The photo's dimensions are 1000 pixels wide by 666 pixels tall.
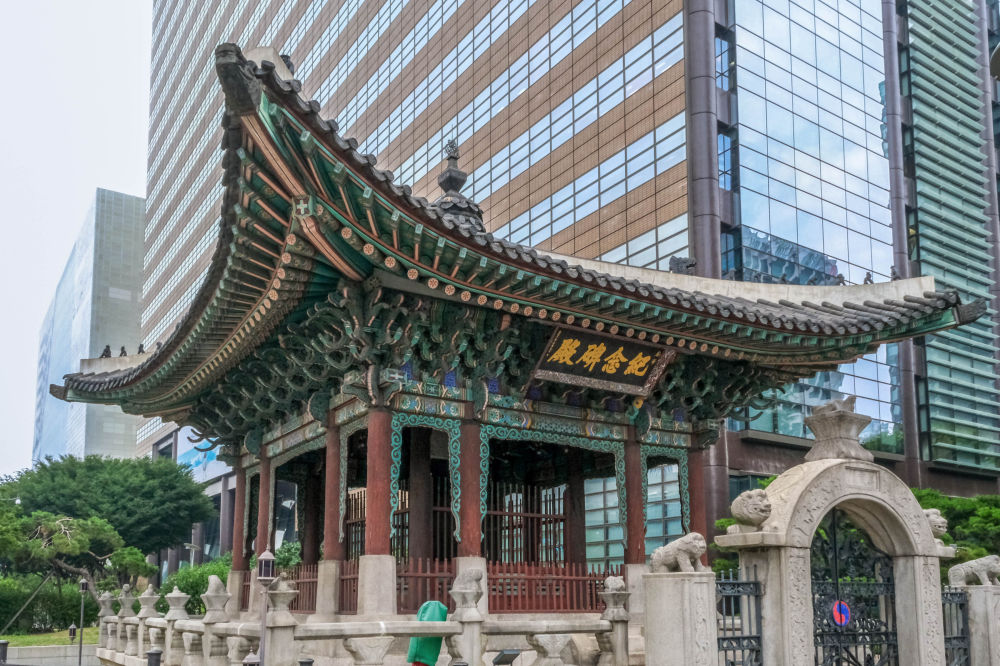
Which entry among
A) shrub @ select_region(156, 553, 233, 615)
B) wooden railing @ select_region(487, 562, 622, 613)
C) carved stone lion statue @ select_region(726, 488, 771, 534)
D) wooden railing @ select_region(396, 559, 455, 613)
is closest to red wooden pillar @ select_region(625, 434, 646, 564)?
wooden railing @ select_region(487, 562, 622, 613)

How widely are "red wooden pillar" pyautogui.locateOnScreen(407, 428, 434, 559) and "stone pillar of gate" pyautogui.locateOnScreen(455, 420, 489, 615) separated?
3.95 feet

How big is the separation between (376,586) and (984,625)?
25.1 ft

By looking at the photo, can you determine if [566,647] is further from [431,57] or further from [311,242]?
[431,57]

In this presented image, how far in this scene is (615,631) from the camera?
11.4 m

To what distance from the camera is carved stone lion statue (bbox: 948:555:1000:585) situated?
12.6m

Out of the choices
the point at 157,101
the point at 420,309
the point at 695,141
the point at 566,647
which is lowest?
the point at 566,647

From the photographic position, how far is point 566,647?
11.7 metres

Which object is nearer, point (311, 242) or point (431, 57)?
point (311, 242)

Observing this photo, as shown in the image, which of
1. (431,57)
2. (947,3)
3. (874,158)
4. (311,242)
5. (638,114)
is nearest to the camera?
→ (311,242)

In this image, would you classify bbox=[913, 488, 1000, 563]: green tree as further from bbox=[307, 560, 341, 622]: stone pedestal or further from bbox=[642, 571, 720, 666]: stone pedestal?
bbox=[642, 571, 720, 666]: stone pedestal

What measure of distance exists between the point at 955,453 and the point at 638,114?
18.3 m

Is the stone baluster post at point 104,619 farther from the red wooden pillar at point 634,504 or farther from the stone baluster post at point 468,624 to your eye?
the stone baluster post at point 468,624

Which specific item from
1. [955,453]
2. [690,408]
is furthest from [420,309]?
[955,453]

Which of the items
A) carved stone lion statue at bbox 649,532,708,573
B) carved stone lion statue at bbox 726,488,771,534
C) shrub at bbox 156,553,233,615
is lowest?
shrub at bbox 156,553,233,615
